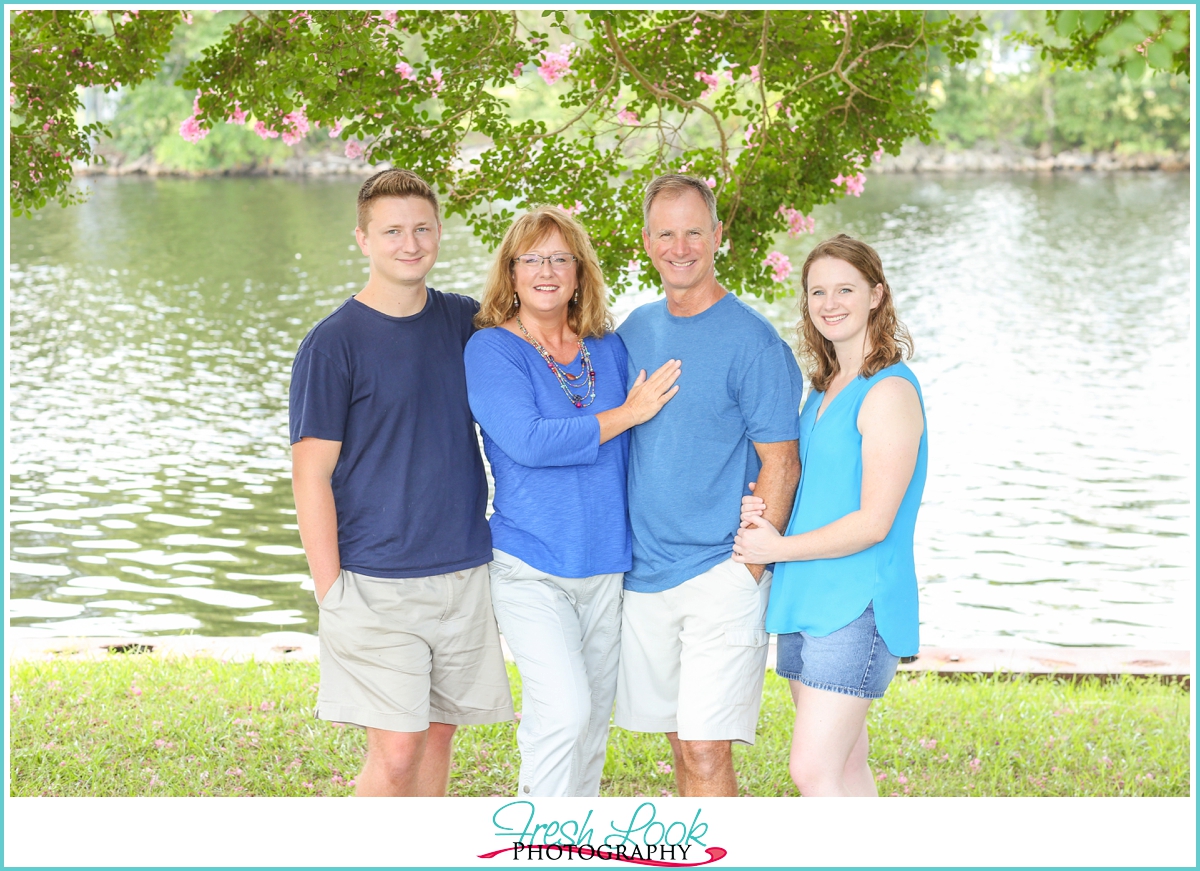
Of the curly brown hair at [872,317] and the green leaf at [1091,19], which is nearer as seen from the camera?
the green leaf at [1091,19]

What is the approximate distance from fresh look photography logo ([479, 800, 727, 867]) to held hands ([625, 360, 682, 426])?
1127mm

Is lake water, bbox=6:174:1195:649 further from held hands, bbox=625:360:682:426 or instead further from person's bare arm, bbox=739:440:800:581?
held hands, bbox=625:360:682:426

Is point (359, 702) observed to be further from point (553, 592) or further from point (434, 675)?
point (553, 592)

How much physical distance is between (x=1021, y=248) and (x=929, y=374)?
12578 millimetres

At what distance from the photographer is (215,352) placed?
16.2 m

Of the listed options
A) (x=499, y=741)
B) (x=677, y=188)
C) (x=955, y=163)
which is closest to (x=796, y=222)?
(x=677, y=188)

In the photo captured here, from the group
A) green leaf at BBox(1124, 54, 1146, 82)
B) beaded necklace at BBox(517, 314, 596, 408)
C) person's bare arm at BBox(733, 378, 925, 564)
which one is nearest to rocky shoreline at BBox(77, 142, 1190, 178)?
beaded necklace at BBox(517, 314, 596, 408)

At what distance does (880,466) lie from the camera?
3008 mm

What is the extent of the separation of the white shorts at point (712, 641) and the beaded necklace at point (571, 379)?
1.96ft

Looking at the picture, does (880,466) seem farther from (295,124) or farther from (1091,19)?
(295,124)

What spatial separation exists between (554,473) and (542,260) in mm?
620

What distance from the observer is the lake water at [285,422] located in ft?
27.7

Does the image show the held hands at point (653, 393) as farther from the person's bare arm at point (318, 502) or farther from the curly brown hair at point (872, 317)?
the person's bare arm at point (318, 502)

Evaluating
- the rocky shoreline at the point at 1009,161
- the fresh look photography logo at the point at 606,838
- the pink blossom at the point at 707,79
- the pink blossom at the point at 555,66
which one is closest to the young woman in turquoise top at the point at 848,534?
the fresh look photography logo at the point at 606,838
